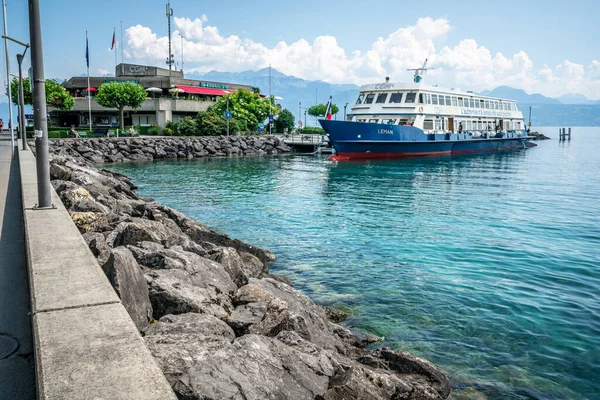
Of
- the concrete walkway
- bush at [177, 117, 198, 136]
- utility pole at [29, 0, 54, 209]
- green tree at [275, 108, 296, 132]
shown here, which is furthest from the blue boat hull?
green tree at [275, 108, 296, 132]

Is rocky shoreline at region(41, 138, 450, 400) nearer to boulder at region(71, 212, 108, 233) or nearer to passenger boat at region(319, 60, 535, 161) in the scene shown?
A: boulder at region(71, 212, 108, 233)

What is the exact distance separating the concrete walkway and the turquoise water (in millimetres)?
4804

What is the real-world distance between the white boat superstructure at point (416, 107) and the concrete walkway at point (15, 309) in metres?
37.7

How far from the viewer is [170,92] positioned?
7312cm

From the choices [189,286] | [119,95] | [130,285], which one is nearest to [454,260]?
[189,286]

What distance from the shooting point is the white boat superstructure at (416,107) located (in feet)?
147

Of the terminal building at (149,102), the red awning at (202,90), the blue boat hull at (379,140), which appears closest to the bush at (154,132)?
the terminal building at (149,102)

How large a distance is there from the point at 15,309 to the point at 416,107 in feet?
138

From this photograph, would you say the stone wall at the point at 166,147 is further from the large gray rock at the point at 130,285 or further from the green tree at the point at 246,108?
the large gray rock at the point at 130,285

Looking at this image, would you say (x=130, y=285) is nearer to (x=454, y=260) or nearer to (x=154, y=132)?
(x=454, y=260)

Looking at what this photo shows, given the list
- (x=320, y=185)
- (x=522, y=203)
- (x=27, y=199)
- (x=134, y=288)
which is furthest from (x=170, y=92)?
(x=134, y=288)

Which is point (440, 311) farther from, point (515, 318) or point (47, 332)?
point (47, 332)

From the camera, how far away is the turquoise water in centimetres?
741

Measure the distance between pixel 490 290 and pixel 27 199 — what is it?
947 centimetres
